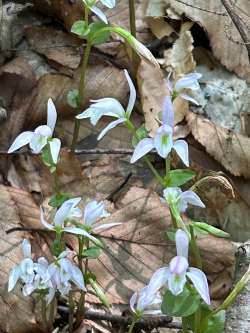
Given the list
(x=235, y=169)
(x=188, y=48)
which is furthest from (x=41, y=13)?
(x=235, y=169)

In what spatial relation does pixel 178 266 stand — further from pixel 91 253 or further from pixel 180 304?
pixel 91 253

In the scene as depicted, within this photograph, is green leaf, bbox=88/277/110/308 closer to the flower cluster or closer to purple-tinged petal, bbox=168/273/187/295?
the flower cluster

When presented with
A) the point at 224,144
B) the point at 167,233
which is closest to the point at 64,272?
the point at 167,233

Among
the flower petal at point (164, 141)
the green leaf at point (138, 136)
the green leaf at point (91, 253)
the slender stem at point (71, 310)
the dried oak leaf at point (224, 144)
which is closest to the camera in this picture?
the flower petal at point (164, 141)

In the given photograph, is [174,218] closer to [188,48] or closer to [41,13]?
[188,48]

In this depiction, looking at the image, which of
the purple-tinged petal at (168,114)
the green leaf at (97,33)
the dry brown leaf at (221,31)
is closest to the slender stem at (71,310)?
the purple-tinged petal at (168,114)

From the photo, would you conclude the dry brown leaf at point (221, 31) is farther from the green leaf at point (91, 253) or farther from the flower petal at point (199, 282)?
the flower petal at point (199, 282)
